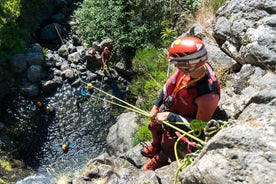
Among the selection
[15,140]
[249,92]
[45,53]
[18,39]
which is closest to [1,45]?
[18,39]

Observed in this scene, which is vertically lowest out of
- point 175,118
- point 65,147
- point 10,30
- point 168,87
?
point 65,147

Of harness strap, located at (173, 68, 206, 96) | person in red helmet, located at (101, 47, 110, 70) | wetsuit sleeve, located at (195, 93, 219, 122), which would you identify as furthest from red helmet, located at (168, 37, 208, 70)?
person in red helmet, located at (101, 47, 110, 70)

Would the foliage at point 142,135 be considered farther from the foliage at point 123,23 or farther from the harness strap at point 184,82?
the foliage at point 123,23

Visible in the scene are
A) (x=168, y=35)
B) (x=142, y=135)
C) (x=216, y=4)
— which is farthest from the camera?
(x=168, y=35)

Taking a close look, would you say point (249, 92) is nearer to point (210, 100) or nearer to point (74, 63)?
point (210, 100)

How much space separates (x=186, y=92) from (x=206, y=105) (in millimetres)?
383

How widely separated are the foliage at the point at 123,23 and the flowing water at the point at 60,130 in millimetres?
1596

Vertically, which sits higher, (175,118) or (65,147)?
(175,118)

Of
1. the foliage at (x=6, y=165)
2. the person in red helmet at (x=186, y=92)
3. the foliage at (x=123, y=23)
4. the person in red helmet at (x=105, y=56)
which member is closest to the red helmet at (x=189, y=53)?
the person in red helmet at (x=186, y=92)

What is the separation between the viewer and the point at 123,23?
1266 cm

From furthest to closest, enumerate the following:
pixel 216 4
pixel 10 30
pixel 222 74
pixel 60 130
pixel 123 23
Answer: pixel 10 30, pixel 123 23, pixel 60 130, pixel 216 4, pixel 222 74

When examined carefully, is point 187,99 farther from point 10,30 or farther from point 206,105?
point 10,30

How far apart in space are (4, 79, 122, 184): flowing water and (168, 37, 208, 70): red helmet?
673 centimetres

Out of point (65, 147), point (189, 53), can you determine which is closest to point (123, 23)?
point (65, 147)
